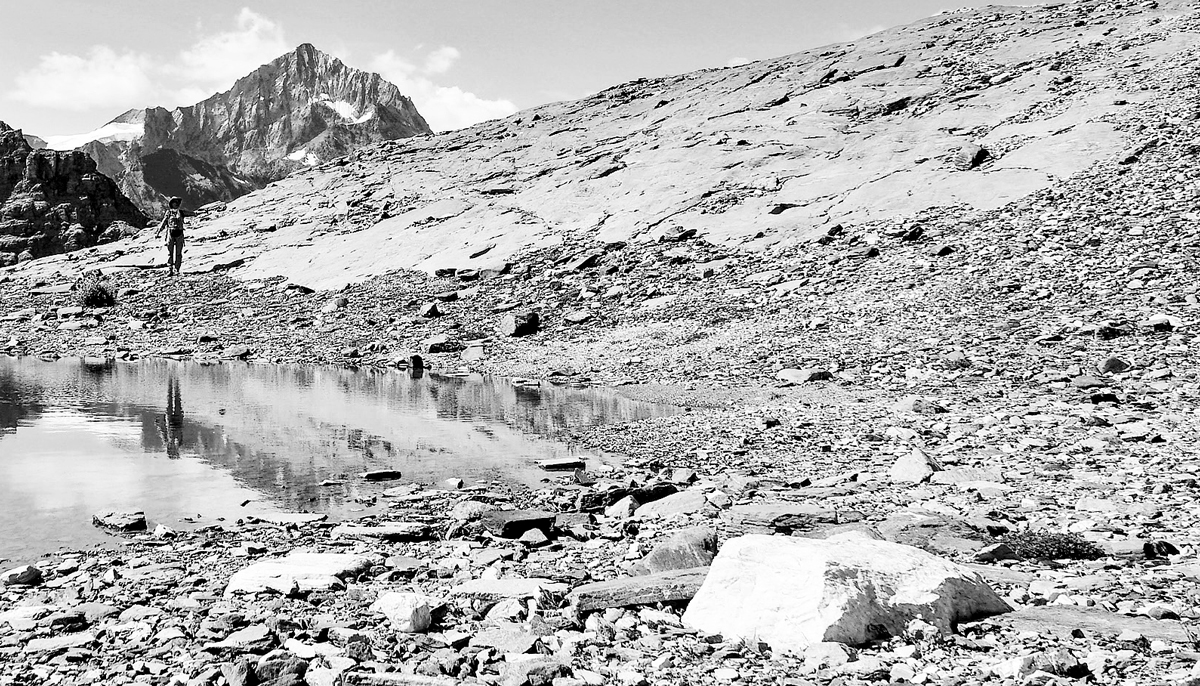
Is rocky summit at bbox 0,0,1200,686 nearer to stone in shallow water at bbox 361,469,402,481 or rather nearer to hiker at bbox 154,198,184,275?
stone in shallow water at bbox 361,469,402,481

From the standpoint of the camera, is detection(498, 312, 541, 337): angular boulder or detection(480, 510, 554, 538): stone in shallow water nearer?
detection(480, 510, 554, 538): stone in shallow water

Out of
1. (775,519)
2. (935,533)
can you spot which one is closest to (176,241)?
(775,519)

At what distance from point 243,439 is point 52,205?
5880cm

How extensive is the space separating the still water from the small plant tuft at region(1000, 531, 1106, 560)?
218 inches

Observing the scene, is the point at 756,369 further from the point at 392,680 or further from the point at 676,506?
the point at 392,680

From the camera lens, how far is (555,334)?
73.7 feet

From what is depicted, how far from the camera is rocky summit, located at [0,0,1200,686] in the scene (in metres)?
4.47

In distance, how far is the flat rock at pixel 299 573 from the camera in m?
5.65

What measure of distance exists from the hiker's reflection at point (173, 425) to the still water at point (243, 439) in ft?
0.12

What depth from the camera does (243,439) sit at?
1267 cm

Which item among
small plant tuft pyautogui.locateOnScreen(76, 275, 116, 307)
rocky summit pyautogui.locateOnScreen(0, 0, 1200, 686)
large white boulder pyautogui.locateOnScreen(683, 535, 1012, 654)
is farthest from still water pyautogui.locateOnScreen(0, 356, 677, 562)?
small plant tuft pyautogui.locateOnScreen(76, 275, 116, 307)

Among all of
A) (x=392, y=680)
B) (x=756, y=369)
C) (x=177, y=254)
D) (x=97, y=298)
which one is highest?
(x=177, y=254)

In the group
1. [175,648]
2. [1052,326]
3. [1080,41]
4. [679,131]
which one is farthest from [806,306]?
[1080,41]

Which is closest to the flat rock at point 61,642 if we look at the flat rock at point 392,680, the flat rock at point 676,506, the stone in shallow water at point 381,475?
the flat rock at point 392,680
